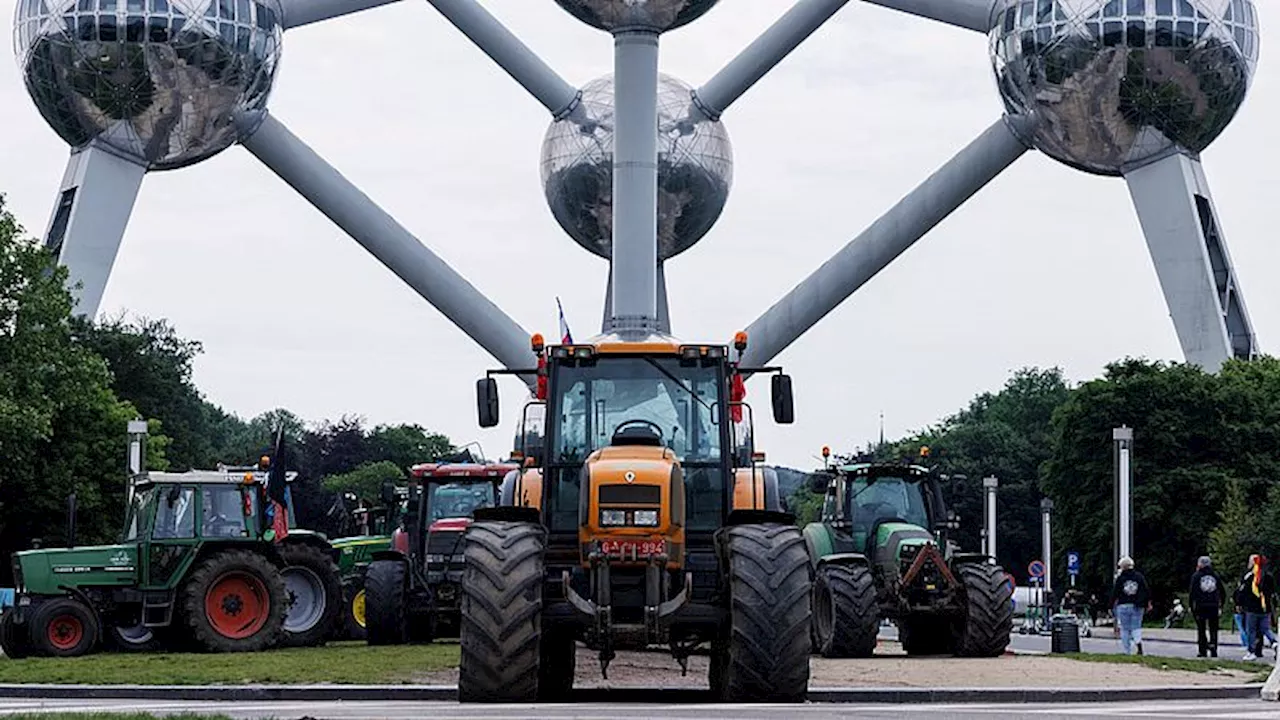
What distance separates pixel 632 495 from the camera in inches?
619

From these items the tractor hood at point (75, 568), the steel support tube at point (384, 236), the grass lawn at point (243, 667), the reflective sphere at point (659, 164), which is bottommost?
the grass lawn at point (243, 667)

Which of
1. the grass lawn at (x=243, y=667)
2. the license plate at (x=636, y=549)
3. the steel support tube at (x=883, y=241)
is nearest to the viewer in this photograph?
the license plate at (x=636, y=549)

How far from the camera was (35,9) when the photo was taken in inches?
1989

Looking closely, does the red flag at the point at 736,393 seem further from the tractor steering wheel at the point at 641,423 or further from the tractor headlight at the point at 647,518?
the tractor headlight at the point at 647,518

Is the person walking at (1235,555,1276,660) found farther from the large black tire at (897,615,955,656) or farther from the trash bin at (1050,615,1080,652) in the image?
the large black tire at (897,615,955,656)

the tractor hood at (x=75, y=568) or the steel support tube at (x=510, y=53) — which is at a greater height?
the steel support tube at (x=510, y=53)

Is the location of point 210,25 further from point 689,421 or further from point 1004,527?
point 1004,527

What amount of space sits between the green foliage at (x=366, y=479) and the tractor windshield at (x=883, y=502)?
7969 centimetres

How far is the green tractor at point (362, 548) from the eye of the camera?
29281 millimetres

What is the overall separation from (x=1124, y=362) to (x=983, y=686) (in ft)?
174

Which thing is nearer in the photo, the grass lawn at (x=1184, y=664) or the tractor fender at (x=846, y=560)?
the grass lawn at (x=1184, y=664)

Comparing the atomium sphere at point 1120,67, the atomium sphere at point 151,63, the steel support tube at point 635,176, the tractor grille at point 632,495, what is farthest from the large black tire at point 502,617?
the steel support tube at point 635,176

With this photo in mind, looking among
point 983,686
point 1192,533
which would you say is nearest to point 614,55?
point 1192,533

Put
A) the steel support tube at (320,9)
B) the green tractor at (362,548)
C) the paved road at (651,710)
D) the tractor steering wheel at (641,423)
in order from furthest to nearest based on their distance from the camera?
1. the steel support tube at (320,9)
2. the green tractor at (362,548)
3. the tractor steering wheel at (641,423)
4. the paved road at (651,710)
